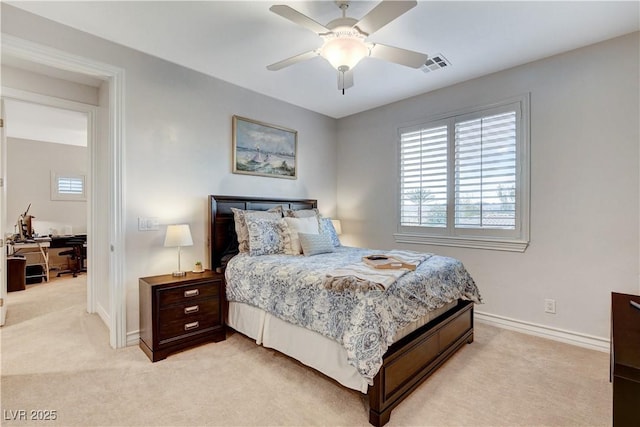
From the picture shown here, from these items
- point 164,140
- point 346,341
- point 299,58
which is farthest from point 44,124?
point 346,341

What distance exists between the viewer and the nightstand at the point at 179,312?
8.45ft

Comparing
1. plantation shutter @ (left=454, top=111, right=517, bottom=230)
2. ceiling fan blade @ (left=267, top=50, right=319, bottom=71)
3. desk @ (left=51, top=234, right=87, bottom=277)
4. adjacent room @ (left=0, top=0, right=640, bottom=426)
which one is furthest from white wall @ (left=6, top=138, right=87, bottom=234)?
plantation shutter @ (left=454, top=111, right=517, bottom=230)

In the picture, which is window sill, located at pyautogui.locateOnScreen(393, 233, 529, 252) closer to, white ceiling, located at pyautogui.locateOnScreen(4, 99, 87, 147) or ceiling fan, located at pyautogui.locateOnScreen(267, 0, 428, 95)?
ceiling fan, located at pyautogui.locateOnScreen(267, 0, 428, 95)

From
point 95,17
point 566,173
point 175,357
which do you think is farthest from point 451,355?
point 95,17

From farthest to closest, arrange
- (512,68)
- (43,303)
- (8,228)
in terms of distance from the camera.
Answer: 1. (8,228)
2. (43,303)
3. (512,68)

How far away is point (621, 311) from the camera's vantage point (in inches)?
56.2

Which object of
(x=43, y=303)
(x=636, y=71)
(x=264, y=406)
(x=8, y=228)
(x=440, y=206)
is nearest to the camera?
(x=264, y=406)

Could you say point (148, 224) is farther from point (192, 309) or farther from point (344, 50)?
point (344, 50)

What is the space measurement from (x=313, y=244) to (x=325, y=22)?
2044 millimetres

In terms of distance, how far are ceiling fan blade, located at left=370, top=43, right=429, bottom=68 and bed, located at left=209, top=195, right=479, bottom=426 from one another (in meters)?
1.66

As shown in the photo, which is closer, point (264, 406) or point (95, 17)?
point (264, 406)

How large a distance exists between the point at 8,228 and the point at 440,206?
8.49 m

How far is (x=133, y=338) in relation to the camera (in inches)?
115

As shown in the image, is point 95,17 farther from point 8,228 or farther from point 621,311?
point 8,228
